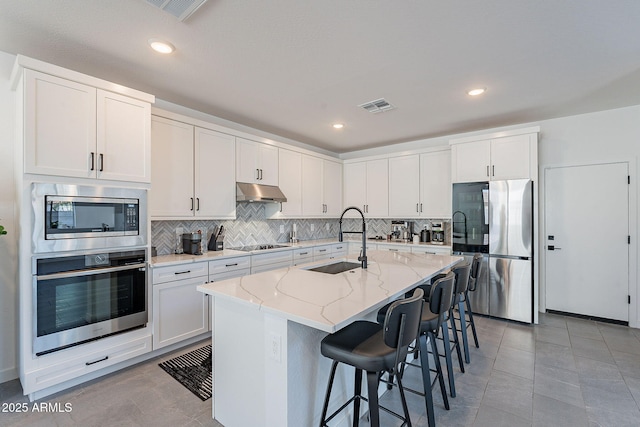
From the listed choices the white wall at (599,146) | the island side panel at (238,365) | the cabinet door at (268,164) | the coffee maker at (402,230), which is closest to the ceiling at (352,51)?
the white wall at (599,146)

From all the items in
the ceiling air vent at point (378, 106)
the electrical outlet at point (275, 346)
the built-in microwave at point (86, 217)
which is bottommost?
the electrical outlet at point (275, 346)

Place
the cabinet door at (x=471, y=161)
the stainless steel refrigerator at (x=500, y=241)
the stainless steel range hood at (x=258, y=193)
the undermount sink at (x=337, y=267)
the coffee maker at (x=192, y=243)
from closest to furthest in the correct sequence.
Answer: the undermount sink at (x=337, y=267), the coffee maker at (x=192, y=243), the stainless steel refrigerator at (x=500, y=241), the stainless steel range hood at (x=258, y=193), the cabinet door at (x=471, y=161)

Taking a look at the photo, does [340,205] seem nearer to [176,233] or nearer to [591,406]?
[176,233]

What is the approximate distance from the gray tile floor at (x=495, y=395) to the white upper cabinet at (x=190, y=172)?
159cm

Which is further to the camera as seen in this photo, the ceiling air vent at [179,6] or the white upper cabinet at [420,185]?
the white upper cabinet at [420,185]

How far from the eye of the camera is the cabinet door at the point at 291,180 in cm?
461

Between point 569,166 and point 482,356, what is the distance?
9.59 feet

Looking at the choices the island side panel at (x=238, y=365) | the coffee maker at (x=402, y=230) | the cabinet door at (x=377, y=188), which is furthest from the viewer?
the cabinet door at (x=377, y=188)

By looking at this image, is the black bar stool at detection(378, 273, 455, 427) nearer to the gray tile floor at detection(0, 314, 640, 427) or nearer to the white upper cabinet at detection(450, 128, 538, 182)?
the gray tile floor at detection(0, 314, 640, 427)

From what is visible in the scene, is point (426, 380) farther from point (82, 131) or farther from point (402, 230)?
point (402, 230)

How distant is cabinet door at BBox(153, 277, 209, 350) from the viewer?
282 cm

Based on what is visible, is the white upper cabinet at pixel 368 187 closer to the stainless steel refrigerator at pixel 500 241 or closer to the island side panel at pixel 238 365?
A: the stainless steel refrigerator at pixel 500 241

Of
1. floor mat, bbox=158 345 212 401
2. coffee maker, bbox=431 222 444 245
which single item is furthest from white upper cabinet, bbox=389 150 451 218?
floor mat, bbox=158 345 212 401

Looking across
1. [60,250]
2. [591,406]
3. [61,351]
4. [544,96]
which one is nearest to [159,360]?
[61,351]
